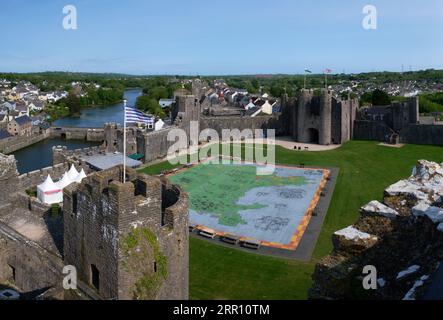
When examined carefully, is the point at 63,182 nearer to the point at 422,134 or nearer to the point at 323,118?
the point at 323,118

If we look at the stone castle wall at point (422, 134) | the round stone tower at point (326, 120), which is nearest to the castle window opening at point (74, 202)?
the round stone tower at point (326, 120)

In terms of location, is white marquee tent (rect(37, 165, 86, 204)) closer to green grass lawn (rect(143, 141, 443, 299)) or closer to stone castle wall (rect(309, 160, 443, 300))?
green grass lawn (rect(143, 141, 443, 299))

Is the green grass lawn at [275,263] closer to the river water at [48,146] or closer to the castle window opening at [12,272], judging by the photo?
the castle window opening at [12,272]

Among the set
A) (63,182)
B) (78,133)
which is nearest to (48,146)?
(78,133)

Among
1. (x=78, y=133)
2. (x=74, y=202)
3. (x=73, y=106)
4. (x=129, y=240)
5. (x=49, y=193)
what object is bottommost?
(x=49, y=193)

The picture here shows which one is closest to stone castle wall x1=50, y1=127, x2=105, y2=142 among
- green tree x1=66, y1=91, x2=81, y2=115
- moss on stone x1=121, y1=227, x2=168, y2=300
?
green tree x1=66, y1=91, x2=81, y2=115

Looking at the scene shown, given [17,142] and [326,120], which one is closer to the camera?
[326,120]
